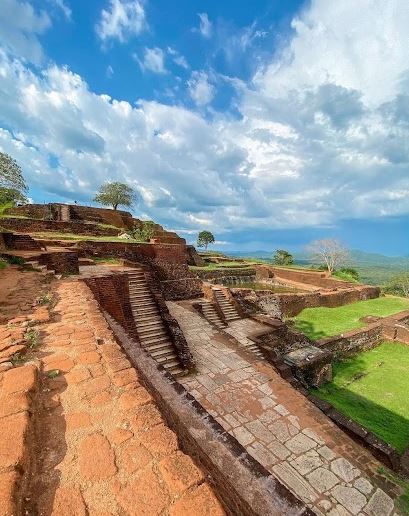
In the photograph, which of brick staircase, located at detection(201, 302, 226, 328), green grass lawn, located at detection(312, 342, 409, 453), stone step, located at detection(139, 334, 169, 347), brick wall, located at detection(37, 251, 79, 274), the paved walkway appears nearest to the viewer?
the paved walkway

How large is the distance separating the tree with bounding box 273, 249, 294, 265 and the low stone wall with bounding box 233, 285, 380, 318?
17.5m

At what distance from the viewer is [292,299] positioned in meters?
15.5

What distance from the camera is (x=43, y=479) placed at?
54.1 inches

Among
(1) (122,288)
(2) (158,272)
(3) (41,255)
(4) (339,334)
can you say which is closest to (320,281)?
(4) (339,334)

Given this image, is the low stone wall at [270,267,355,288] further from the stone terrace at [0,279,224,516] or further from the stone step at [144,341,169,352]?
the stone terrace at [0,279,224,516]

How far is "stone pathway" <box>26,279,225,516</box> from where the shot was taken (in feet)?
4.07

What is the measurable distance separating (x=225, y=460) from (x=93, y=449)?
1.42 metres

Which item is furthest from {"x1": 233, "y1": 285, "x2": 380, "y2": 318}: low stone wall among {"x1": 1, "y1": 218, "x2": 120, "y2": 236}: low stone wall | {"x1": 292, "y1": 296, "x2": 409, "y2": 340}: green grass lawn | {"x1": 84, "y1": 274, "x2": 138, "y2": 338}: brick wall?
{"x1": 1, "y1": 218, "x2": 120, "y2": 236}: low stone wall

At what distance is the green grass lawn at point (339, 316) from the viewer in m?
13.0

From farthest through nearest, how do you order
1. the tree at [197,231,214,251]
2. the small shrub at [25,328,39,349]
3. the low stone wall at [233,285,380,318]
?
the tree at [197,231,214,251], the low stone wall at [233,285,380,318], the small shrub at [25,328,39,349]

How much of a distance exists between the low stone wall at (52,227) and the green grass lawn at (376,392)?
19.0 metres

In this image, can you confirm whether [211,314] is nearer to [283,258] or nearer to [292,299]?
[292,299]

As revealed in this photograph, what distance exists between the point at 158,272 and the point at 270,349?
8.66 metres

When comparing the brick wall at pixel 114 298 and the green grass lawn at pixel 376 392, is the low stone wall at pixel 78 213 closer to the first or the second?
the brick wall at pixel 114 298
